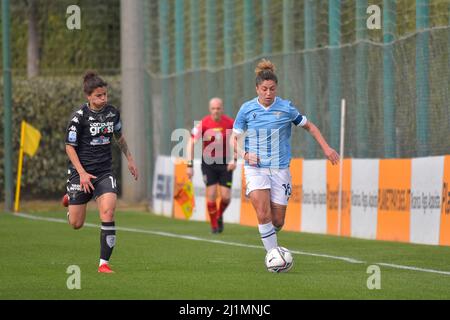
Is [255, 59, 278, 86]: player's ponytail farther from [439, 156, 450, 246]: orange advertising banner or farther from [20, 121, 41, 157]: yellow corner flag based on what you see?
[20, 121, 41, 157]: yellow corner flag

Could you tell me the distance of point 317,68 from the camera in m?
23.3

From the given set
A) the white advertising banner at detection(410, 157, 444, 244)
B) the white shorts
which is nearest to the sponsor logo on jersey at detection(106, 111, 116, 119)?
the white shorts

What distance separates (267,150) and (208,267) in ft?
4.65

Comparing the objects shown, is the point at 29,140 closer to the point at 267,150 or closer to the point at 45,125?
the point at 45,125

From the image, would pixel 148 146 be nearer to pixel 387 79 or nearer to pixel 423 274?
pixel 387 79

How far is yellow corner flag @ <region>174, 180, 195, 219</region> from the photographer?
27656mm

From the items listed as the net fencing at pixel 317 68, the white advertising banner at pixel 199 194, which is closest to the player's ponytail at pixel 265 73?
the net fencing at pixel 317 68

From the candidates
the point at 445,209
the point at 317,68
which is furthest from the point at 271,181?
the point at 317,68

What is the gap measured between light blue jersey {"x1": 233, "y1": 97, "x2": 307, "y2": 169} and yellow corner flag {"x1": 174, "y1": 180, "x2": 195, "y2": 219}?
13.9 meters

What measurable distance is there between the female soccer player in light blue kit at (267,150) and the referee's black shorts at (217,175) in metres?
7.88

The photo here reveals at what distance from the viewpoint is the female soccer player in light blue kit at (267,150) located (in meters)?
13.6
